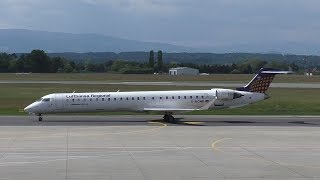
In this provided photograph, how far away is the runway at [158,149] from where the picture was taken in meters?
20.8

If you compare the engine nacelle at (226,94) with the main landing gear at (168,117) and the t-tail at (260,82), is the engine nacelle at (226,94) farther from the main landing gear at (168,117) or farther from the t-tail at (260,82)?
the main landing gear at (168,117)

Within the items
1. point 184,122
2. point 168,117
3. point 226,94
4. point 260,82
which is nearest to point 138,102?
point 168,117

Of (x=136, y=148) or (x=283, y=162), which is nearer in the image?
(x=283, y=162)

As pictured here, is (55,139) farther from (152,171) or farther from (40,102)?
(40,102)

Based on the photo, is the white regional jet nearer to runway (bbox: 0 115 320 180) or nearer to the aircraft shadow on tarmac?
the aircraft shadow on tarmac

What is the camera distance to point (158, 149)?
1108 inches

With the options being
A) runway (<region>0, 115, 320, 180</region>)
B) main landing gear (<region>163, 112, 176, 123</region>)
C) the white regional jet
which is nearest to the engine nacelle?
the white regional jet

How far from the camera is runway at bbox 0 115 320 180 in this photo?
2084cm

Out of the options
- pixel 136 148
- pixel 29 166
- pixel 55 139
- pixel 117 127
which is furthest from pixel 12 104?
pixel 29 166

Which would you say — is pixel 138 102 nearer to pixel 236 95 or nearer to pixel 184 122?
pixel 184 122

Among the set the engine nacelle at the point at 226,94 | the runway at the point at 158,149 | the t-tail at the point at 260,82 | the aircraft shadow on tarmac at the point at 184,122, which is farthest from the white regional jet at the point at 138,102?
the t-tail at the point at 260,82

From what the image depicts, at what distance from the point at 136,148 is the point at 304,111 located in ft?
113

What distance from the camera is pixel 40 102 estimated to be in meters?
47.8

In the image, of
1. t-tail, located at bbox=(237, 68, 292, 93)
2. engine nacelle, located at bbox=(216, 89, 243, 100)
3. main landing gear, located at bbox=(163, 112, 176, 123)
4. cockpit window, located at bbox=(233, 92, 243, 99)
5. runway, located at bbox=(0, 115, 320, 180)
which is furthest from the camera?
t-tail, located at bbox=(237, 68, 292, 93)
